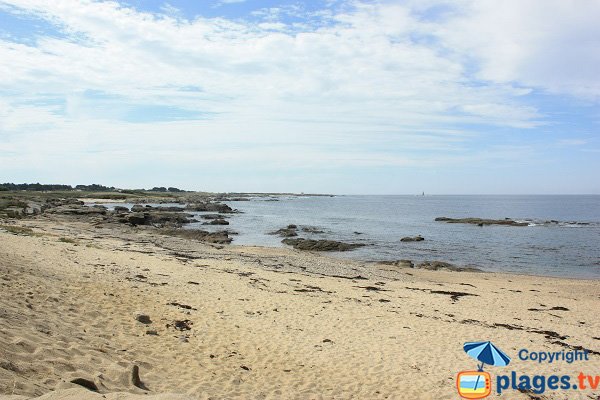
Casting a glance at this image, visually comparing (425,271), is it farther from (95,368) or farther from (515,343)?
(95,368)

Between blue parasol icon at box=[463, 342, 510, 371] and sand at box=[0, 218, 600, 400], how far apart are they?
0.83 ft

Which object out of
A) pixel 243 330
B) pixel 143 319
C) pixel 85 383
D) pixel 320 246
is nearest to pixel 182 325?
pixel 143 319

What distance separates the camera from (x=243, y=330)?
416 inches

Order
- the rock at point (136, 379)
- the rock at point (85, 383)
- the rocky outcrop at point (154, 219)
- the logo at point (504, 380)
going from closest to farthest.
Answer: the rock at point (85, 383) < the rock at point (136, 379) < the logo at point (504, 380) < the rocky outcrop at point (154, 219)

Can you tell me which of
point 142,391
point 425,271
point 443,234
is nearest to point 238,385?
point 142,391

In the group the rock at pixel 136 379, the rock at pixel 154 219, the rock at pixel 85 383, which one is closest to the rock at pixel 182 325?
the rock at pixel 136 379

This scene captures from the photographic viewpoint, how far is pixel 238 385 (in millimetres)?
7438

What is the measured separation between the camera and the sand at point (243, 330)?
693 cm

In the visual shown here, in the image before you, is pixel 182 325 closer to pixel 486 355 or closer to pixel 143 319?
pixel 143 319

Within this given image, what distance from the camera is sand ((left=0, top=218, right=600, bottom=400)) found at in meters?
6.93

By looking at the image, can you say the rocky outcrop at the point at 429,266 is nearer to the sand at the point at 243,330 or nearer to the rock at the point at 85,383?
the sand at the point at 243,330

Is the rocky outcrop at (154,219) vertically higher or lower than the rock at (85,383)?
lower

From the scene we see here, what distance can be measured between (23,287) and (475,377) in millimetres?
10931

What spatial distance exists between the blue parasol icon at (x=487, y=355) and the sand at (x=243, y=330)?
0.25 meters
